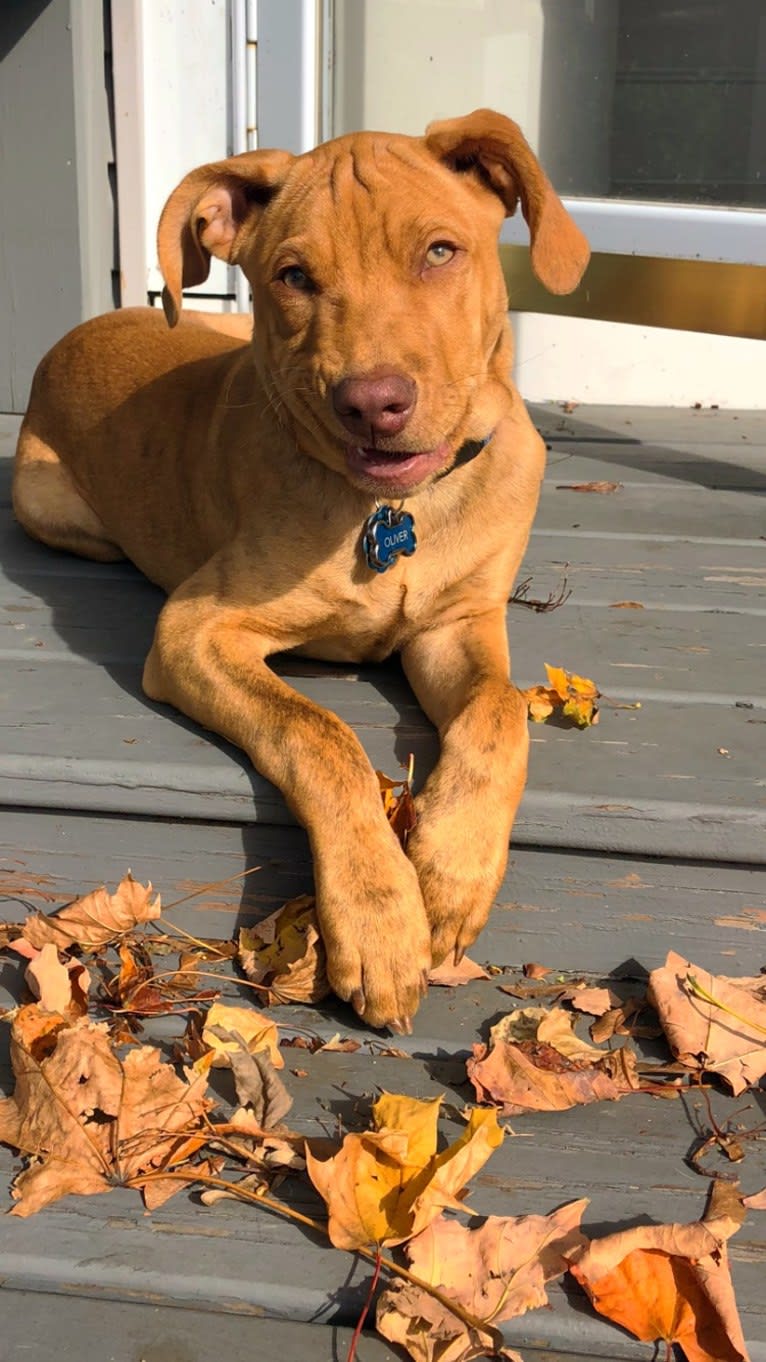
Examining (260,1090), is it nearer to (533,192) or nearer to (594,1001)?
(594,1001)

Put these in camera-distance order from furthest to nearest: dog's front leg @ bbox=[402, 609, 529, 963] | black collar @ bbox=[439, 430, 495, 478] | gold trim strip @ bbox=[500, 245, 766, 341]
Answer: gold trim strip @ bbox=[500, 245, 766, 341], black collar @ bbox=[439, 430, 495, 478], dog's front leg @ bbox=[402, 609, 529, 963]

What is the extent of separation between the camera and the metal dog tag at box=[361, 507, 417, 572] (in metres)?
2.89

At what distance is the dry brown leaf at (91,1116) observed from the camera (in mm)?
1968

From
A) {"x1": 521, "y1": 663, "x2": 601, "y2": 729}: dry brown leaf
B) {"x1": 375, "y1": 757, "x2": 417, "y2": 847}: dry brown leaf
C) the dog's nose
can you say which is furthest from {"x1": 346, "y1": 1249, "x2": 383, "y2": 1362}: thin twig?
the dog's nose

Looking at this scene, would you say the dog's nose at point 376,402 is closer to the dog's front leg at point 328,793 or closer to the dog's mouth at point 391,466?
the dog's mouth at point 391,466

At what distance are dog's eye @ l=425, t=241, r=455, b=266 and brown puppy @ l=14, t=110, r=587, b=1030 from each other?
1 centimetres

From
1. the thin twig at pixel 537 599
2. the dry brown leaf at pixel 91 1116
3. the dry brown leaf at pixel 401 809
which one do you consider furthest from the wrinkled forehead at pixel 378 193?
the dry brown leaf at pixel 91 1116

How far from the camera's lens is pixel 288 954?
7.80 ft

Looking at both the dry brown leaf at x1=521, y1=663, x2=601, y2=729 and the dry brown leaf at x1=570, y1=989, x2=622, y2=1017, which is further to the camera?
the dry brown leaf at x1=521, y1=663, x2=601, y2=729

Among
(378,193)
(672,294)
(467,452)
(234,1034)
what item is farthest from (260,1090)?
(672,294)

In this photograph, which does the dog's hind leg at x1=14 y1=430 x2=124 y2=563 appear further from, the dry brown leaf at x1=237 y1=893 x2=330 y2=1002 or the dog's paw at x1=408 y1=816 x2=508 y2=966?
the dog's paw at x1=408 y1=816 x2=508 y2=966

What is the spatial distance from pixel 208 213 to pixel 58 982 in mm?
1768

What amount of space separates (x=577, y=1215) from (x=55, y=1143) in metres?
0.79

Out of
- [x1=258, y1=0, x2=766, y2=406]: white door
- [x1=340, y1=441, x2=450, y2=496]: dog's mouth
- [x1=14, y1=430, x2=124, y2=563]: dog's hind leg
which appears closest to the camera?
[x1=340, y1=441, x2=450, y2=496]: dog's mouth
